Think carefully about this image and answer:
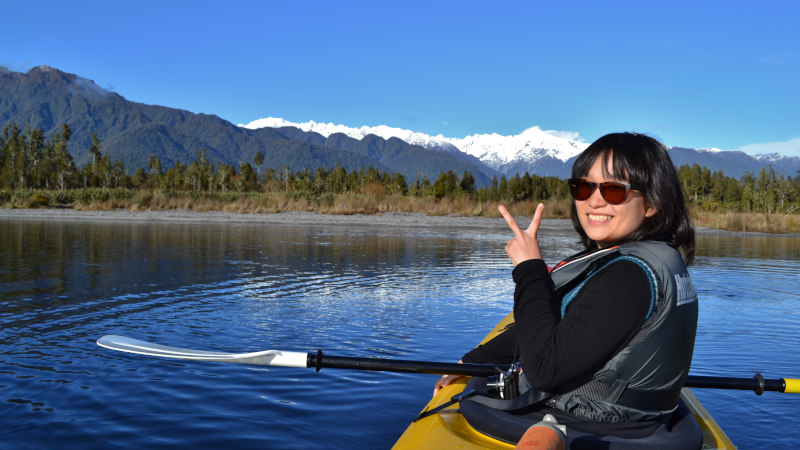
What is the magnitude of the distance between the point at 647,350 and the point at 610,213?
20.5 inches

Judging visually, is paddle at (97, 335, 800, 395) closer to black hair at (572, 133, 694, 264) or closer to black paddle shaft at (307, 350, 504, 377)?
black paddle shaft at (307, 350, 504, 377)

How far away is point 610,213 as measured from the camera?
229 centimetres

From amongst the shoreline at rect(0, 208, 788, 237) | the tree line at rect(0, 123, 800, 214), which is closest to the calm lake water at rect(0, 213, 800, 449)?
the shoreline at rect(0, 208, 788, 237)

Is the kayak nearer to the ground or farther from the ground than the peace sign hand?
nearer to the ground

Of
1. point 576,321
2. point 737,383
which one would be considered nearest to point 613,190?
point 576,321

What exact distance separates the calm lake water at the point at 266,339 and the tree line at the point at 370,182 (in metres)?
26.8

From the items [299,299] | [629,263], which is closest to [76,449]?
[629,263]

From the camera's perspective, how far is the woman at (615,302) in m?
2.00

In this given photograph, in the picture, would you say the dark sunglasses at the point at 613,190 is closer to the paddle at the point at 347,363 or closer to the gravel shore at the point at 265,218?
the paddle at the point at 347,363

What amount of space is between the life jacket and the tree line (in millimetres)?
36112

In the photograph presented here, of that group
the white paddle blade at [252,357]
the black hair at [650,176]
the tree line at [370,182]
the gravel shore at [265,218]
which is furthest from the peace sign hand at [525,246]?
the tree line at [370,182]

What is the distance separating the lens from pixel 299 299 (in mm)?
8633

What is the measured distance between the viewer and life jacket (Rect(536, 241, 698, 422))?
2.03m

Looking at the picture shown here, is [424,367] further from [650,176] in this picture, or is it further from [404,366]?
[650,176]
